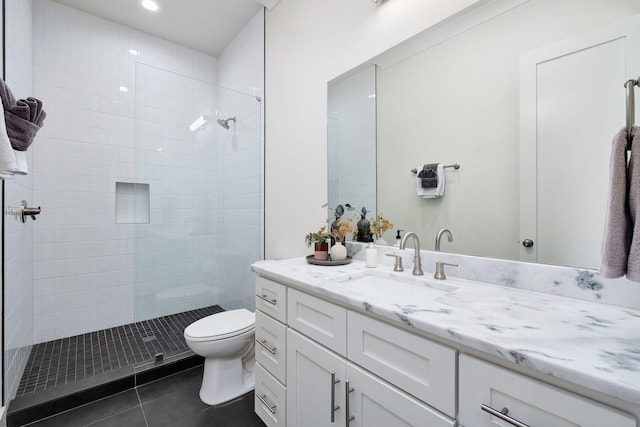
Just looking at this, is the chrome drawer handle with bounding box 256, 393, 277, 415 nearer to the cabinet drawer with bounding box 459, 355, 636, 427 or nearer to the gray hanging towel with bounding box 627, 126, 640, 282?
the cabinet drawer with bounding box 459, 355, 636, 427

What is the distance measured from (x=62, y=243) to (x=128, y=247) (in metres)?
0.46

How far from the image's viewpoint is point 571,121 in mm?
954

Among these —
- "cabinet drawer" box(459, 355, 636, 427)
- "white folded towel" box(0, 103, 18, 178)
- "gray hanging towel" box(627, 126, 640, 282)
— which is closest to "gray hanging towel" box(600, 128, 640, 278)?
"gray hanging towel" box(627, 126, 640, 282)

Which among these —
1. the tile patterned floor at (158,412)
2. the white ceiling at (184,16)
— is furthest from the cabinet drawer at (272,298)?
the white ceiling at (184,16)

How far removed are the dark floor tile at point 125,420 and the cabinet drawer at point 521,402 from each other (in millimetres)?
1697

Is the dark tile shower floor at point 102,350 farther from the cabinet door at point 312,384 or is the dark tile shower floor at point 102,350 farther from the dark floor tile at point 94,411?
the cabinet door at point 312,384

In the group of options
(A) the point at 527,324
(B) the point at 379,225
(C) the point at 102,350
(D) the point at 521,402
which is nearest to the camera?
(D) the point at 521,402

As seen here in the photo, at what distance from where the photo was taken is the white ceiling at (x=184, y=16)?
2.35m

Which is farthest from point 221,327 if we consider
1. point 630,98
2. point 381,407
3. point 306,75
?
point 630,98

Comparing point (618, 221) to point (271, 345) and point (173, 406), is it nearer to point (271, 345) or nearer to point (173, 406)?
point (271, 345)

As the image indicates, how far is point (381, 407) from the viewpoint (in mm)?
844

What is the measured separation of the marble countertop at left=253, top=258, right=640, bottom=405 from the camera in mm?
513

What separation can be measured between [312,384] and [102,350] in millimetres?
1970

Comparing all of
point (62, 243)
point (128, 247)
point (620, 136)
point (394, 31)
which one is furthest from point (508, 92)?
point (62, 243)
